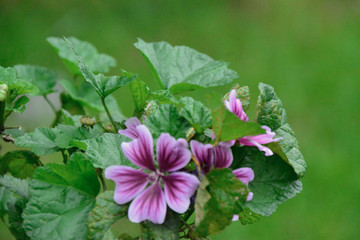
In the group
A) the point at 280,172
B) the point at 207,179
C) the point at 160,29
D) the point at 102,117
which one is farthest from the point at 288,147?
the point at 160,29

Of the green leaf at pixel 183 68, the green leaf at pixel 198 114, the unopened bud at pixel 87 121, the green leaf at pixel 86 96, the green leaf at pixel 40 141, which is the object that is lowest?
the green leaf at pixel 86 96

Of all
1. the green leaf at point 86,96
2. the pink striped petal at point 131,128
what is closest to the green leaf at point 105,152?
the pink striped petal at point 131,128

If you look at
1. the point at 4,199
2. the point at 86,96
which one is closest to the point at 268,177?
the point at 4,199

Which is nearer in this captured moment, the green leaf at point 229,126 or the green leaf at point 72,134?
the green leaf at point 229,126

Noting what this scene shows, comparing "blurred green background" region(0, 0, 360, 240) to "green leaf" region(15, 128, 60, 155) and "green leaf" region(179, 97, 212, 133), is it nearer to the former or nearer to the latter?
"green leaf" region(15, 128, 60, 155)

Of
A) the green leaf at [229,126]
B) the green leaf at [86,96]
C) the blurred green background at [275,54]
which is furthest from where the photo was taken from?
the blurred green background at [275,54]

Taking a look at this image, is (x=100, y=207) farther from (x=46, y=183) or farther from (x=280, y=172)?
(x=280, y=172)

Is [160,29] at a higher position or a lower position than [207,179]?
lower

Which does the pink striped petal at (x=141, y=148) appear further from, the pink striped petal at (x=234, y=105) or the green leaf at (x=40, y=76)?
the green leaf at (x=40, y=76)

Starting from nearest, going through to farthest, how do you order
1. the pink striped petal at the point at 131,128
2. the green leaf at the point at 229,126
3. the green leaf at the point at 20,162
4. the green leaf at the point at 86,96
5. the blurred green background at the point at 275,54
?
the green leaf at the point at 229,126 → the pink striped petal at the point at 131,128 → the green leaf at the point at 20,162 → the green leaf at the point at 86,96 → the blurred green background at the point at 275,54
